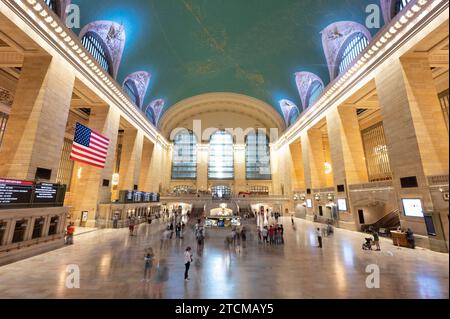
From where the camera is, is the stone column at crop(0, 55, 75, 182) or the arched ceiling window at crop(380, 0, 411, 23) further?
the arched ceiling window at crop(380, 0, 411, 23)

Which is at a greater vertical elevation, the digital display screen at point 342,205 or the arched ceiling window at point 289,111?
the arched ceiling window at point 289,111

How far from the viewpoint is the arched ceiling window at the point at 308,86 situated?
74.2 ft

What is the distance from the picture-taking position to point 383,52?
12.8 metres

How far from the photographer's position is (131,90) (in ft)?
78.4

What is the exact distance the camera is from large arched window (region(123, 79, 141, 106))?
2264 centimetres

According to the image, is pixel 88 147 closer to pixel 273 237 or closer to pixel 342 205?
pixel 273 237

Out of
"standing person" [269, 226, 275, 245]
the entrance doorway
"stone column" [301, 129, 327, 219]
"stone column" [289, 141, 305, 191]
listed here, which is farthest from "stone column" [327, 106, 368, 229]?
"stone column" [289, 141, 305, 191]

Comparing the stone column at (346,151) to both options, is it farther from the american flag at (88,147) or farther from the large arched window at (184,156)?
the large arched window at (184,156)

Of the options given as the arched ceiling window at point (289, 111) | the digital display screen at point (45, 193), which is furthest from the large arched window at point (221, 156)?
the digital display screen at point (45, 193)

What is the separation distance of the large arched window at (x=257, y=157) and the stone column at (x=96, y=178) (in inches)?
1024

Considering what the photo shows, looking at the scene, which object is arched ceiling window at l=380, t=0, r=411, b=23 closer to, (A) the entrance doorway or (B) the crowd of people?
(A) the entrance doorway

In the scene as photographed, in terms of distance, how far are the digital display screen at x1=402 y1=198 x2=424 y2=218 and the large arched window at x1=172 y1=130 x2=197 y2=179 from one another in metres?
32.1

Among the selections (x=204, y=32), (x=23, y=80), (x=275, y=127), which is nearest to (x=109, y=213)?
(x=23, y=80)
